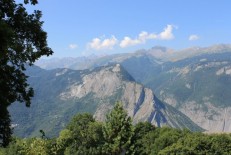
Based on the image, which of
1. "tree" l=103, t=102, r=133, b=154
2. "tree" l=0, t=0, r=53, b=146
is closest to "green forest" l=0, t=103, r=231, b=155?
"tree" l=103, t=102, r=133, b=154

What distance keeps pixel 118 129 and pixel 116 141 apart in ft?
6.61

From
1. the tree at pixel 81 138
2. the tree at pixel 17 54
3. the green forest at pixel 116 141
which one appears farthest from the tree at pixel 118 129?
the tree at pixel 17 54

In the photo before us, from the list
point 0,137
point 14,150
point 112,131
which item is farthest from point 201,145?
point 0,137

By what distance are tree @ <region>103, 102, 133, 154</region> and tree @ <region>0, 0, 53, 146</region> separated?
37.9 meters

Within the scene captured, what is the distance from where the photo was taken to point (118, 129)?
66.3 m

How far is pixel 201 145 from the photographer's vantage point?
13500 centimetres

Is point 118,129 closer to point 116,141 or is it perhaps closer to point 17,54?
point 116,141

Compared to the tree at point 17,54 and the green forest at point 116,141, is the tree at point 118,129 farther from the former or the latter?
the tree at point 17,54

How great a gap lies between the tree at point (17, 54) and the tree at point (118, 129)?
37.9 meters

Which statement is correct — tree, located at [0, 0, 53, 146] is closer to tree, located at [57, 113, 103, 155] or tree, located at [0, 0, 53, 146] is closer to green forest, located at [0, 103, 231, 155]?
green forest, located at [0, 103, 231, 155]

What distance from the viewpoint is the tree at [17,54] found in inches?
1002

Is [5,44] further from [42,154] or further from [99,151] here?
Answer: [99,151]

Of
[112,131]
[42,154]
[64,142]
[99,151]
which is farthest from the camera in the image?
[64,142]

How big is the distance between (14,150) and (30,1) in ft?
327
